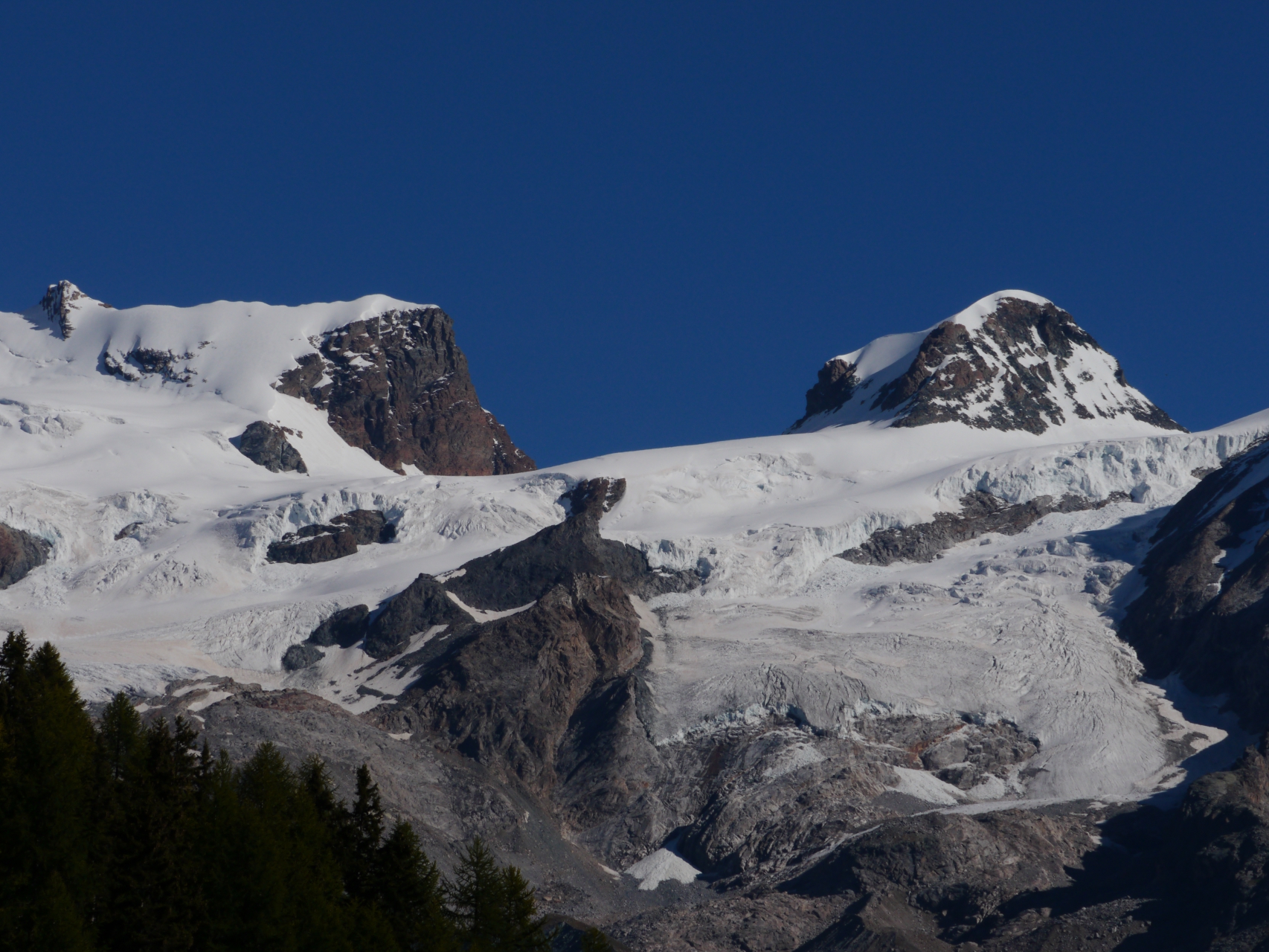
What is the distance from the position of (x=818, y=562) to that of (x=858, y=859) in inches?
2921

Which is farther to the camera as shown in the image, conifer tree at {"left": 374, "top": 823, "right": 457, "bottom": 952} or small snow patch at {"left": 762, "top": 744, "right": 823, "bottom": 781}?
small snow patch at {"left": 762, "top": 744, "right": 823, "bottom": 781}

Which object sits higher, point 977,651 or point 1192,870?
point 977,651

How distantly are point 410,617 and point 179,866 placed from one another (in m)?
127

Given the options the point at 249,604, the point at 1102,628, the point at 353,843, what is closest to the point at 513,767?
the point at 249,604

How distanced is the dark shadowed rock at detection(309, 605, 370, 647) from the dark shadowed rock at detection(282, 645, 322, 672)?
1.58 meters

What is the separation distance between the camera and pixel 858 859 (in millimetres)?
117188

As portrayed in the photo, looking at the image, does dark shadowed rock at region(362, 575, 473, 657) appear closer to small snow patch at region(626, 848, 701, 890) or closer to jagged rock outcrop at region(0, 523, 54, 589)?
jagged rock outcrop at region(0, 523, 54, 589)

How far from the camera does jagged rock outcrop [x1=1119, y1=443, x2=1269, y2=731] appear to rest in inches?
5891

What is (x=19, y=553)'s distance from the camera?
192125 millimetres

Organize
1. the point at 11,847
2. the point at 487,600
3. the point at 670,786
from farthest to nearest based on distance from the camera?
the point at 487,600
the point at 670,786
the point at 11,847

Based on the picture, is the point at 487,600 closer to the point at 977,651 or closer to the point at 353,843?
the point at 977,651

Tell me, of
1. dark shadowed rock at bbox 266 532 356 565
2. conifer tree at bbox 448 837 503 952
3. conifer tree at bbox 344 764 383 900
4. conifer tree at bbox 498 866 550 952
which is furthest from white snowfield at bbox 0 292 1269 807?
conifer tree at bbox 344 764 383 900

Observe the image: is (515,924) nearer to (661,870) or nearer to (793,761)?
(661,870)

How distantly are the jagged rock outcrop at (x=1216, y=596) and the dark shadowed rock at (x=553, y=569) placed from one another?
159 feet
